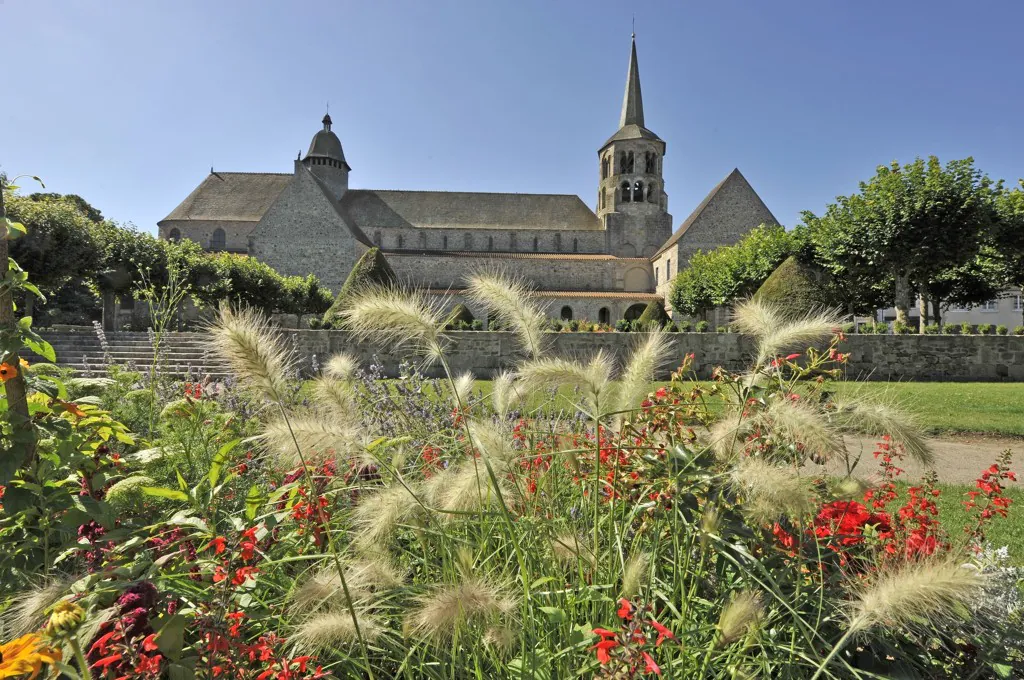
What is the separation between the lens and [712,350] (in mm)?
14242

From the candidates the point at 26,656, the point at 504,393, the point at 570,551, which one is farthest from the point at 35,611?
the point at 504,393

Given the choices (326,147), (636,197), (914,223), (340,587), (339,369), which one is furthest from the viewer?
(326,147)

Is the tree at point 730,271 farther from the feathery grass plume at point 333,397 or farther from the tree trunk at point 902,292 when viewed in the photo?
the feathery grass plume at point 333,397

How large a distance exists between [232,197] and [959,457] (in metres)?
49.3

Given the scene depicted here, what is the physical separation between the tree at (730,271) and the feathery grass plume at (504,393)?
1025 inches

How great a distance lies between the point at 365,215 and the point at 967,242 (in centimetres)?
3724

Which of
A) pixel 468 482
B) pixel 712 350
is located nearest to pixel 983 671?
pixel 468 482

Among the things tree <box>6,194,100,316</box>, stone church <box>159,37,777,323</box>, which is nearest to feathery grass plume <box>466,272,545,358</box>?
tree <box>6,194,100,316</box>

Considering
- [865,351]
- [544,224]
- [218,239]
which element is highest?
[544,224]

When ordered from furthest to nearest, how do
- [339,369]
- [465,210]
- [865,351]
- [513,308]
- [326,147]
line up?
1. [326,147]
2. [465,210]
3. [865,351]
4. [339,369]
5. [513,308]

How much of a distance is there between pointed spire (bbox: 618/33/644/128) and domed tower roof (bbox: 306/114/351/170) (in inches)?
943

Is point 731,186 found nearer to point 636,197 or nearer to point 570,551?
point 636,197

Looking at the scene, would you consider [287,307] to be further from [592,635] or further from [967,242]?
[592,635]

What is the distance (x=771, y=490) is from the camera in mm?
1235
